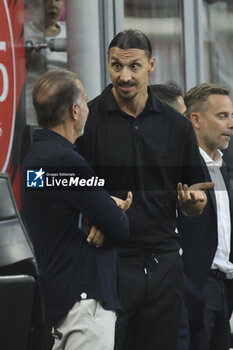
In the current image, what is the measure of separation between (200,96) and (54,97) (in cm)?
154

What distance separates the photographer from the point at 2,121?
412 cm

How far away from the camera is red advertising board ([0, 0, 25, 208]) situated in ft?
13.6

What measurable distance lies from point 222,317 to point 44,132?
1.49 m

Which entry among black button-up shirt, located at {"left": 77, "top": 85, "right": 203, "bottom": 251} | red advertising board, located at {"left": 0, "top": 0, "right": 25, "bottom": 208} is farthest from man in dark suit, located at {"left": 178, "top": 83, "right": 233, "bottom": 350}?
red advertising board, located at {"left": 0, "top": 0, "right": 25, "bottom": 208}

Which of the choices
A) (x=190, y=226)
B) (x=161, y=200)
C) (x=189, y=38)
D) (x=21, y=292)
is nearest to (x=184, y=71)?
(x=189, y=38)

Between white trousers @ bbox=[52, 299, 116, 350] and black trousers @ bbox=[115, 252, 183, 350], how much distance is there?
0.37 metres

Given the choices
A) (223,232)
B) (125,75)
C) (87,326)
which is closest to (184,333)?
(223,232)

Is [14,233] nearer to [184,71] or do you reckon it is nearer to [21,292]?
[21,292]

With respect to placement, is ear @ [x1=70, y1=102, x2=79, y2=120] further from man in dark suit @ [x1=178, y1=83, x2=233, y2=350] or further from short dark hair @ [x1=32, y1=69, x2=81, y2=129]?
man in dark suit @ [x1=178, y1=83, x2=233, y2=350]

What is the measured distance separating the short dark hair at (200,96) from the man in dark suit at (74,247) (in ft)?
5.03

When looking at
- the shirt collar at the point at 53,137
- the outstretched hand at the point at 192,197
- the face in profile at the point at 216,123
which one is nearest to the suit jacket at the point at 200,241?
the face in profile at the point at 216,123

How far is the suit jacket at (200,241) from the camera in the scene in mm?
4031

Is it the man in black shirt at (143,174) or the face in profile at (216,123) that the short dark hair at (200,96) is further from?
the man in black shirt at (143,174)

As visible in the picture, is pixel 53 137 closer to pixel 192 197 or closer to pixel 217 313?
pixel 192 197
